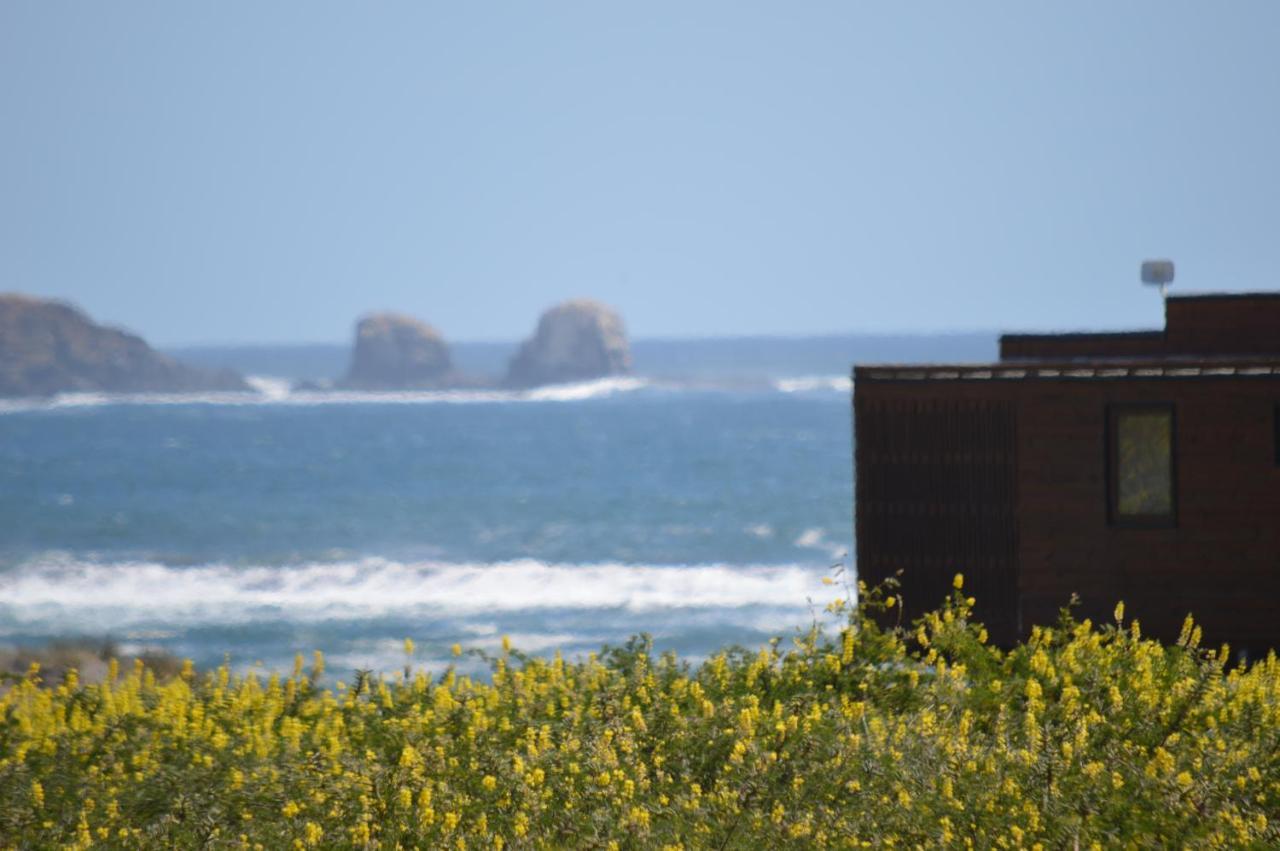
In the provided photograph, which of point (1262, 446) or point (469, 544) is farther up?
point (1262, 446)

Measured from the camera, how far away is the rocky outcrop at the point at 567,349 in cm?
17062

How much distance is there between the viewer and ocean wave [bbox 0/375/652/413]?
159 metres

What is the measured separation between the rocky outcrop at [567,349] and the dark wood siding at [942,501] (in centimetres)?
15210

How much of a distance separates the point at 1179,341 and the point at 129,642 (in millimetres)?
28053

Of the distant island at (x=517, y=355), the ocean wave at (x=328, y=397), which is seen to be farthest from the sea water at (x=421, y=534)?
the distant island at (x=517, y=355)

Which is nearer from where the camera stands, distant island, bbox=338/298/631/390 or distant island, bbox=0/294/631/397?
distant island, bbox=0/294/631/397

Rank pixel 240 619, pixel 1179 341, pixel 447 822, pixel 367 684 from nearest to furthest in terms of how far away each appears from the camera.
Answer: pixel 447 822, pixel 367 684, pixel 1179 341, pixel 240 619

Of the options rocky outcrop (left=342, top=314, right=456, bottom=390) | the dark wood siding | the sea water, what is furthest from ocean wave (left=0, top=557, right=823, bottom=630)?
rocky outcrop (left=342, top=314, right=456, bottom=390)

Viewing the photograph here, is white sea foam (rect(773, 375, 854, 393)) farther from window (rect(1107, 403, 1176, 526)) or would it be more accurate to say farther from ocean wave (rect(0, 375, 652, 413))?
window (rect(1107, 403, 1176, 526))

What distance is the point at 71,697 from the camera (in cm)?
1335

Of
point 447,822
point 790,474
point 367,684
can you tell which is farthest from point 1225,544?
point 790,474

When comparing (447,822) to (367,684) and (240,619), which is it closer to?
(367,684)

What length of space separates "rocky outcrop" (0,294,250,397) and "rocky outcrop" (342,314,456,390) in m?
13.9

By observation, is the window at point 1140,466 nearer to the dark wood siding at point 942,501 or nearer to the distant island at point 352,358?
the dark wood siding at point 942,501
